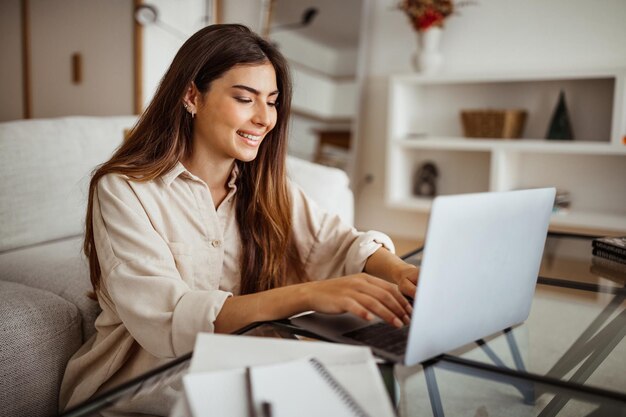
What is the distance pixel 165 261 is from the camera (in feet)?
3.46

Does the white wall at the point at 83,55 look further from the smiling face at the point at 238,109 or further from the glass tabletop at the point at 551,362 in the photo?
the glass tabletop at the point at 551,362

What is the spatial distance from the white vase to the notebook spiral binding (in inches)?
119

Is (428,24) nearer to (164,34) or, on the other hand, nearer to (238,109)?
(164,34)

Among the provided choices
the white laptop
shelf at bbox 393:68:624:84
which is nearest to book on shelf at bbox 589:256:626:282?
the white laptop

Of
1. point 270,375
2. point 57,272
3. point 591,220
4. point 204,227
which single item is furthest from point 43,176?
point 591,220

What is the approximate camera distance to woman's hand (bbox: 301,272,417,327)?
854 mm

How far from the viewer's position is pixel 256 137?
1.29 metres

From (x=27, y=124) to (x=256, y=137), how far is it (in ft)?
3.62

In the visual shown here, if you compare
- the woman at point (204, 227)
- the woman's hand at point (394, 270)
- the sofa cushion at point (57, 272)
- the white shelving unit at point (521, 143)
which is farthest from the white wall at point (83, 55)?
Result: the woman's hand at point (394, 270)

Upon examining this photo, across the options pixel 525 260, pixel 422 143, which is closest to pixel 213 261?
pixel 525 260

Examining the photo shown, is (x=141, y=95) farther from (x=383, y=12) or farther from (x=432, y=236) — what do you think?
(x=432, y=236)

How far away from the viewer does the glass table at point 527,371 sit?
718 mm

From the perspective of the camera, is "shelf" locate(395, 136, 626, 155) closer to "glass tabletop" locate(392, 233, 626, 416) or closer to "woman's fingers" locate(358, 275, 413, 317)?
"glass tabletop" locate(392, 233, 626, 416)

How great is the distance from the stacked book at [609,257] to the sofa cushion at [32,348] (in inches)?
46.4
